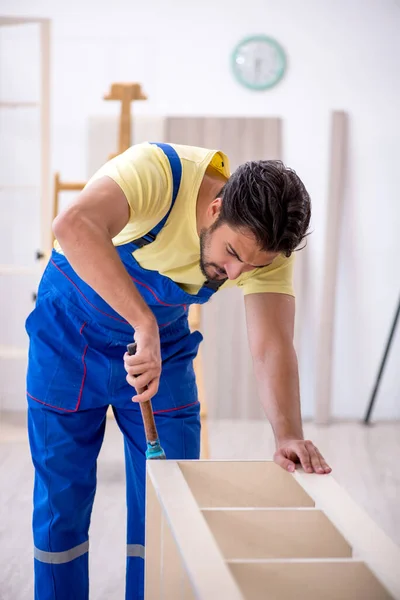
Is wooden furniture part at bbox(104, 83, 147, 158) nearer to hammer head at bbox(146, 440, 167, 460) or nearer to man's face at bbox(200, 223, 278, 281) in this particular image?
man's face at bbox(200, 223, 278, 281)

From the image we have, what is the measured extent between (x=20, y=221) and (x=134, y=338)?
3374mm

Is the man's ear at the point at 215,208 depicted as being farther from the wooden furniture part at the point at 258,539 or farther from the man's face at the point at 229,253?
the wooden furniture part at the point at 258,539

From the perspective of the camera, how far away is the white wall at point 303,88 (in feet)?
16.4

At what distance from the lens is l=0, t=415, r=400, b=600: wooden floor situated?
2.79m

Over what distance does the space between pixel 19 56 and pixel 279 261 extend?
8.96ft

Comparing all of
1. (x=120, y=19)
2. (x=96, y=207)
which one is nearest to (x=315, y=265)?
(x=120, y=19)

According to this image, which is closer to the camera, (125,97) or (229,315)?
(125,97)

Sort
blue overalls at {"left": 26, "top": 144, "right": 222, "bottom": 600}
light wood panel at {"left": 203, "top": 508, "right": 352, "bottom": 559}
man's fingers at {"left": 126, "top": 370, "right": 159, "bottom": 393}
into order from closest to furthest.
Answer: light wood panel at {"left": 203, "top": 508, "right": 352, "bottom": 559} → man's fingers at {"left": 126, "top": 370, "right": 159, "bottom": 393} → blue overalls at {"left": 26, "top": 144, "right": 222, "bottom": 600}

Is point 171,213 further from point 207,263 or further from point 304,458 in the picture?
point 304,458

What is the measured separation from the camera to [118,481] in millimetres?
3820

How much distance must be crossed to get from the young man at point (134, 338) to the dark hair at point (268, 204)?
0.15ft

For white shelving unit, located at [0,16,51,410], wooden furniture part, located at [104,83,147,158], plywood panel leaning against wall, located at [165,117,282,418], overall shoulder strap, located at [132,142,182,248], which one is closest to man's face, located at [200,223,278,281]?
overall shoulder strap, located at [132,142,182,248]

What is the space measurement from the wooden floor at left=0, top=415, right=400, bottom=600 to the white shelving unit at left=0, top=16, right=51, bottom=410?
0.35m

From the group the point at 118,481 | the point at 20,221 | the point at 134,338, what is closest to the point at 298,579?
the point at 134,338
